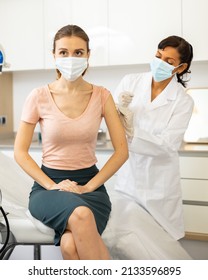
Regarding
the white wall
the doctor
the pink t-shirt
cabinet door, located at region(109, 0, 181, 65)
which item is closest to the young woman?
the pink t-shirt

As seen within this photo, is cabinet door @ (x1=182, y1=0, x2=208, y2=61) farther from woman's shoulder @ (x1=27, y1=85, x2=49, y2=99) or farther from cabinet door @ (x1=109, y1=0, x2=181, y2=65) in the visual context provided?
woman's shoulder @ (x1=27, y1=85, x2=49, y2=99)

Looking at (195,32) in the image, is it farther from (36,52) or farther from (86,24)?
(36,52)

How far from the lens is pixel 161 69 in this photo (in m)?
1.95

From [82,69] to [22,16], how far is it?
188 cm

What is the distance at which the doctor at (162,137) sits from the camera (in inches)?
75.4

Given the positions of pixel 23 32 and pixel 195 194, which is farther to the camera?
pixel 23 32

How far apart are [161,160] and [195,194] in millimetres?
686

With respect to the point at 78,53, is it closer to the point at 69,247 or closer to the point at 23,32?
the point at 69,247

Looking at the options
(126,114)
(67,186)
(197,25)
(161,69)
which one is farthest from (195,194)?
(67,186)

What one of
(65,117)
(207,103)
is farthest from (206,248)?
(65,117)

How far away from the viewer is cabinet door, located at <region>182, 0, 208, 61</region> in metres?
2.68

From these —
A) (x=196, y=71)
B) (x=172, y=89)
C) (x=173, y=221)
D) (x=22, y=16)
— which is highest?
(x=22, y=16)

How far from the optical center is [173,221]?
77.5 inches

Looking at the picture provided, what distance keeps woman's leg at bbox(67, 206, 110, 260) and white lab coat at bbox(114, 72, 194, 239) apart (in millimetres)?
632
